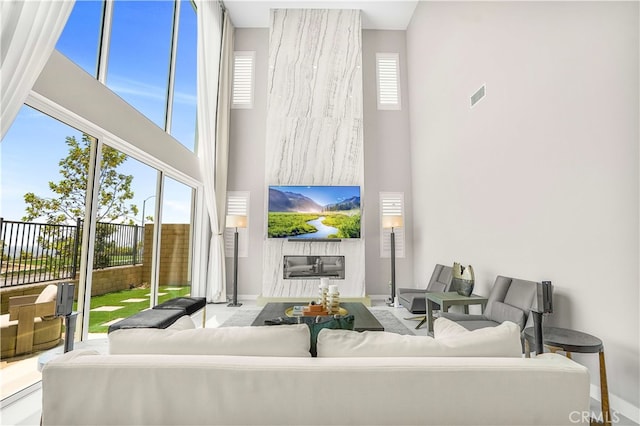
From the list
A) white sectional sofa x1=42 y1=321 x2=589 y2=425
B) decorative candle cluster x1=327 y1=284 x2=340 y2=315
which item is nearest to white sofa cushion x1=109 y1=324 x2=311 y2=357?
white sectional sofa x1=42 y1=321 x2=589 y2=425

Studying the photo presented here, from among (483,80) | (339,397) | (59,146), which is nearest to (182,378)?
(339,397)

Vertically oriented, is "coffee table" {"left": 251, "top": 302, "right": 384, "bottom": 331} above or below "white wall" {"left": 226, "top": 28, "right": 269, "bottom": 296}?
below

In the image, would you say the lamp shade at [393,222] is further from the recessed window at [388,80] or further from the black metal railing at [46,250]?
the black metal railing at [46,250]

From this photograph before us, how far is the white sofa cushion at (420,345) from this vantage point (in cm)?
142

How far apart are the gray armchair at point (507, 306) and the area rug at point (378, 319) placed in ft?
3.83

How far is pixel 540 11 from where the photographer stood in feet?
10.1

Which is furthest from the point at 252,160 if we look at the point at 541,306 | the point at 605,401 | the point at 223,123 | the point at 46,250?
the point at 605,401

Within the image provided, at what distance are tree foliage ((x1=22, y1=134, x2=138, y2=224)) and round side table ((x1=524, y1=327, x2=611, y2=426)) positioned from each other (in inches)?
143

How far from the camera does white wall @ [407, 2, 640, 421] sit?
2281 mm

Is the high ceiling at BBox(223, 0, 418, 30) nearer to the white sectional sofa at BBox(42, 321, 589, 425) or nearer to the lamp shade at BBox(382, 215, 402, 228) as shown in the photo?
the lamp shade at BBox(382, 215, 402, 228)

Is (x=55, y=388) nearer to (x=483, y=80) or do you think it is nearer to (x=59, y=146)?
(x=59, y=146)

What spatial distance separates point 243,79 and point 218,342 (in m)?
6.63

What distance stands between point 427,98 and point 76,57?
506 centimetres

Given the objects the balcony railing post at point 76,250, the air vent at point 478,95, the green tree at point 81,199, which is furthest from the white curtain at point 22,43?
the air vent at point 478,95
